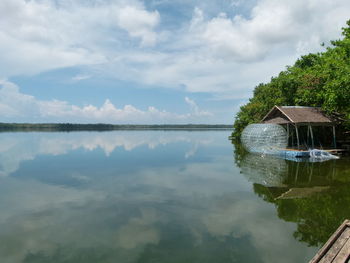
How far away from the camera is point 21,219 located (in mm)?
7898

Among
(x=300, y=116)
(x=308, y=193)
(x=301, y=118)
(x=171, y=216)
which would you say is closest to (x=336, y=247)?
(x=171, y=216)

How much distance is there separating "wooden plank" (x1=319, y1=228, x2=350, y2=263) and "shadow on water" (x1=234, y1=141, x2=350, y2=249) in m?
1.22

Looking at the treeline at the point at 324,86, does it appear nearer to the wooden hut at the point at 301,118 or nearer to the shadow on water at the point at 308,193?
the wooden hut at the point at 301,118

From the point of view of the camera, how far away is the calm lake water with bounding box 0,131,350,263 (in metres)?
5.84

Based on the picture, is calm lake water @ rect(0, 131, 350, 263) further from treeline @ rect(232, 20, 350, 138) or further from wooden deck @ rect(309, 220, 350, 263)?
treeline @ rect(232, 20, 350, 138)

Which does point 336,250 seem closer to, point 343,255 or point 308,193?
point 343,255

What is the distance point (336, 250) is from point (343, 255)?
0.60 feet

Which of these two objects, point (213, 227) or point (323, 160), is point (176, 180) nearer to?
point (213, 227)

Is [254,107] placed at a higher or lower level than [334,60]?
lower

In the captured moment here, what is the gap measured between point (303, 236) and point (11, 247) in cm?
660

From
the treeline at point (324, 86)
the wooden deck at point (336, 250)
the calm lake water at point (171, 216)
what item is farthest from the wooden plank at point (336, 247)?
the treeline at point (324, 86)

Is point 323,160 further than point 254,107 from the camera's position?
No

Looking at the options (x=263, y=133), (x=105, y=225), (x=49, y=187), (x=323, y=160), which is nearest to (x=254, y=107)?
(x=263, y=133)

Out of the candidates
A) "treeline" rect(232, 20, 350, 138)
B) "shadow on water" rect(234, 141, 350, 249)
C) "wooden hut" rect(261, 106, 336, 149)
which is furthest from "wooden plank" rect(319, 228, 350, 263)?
"wooden hut" rect(261, 106, 336, 149)
